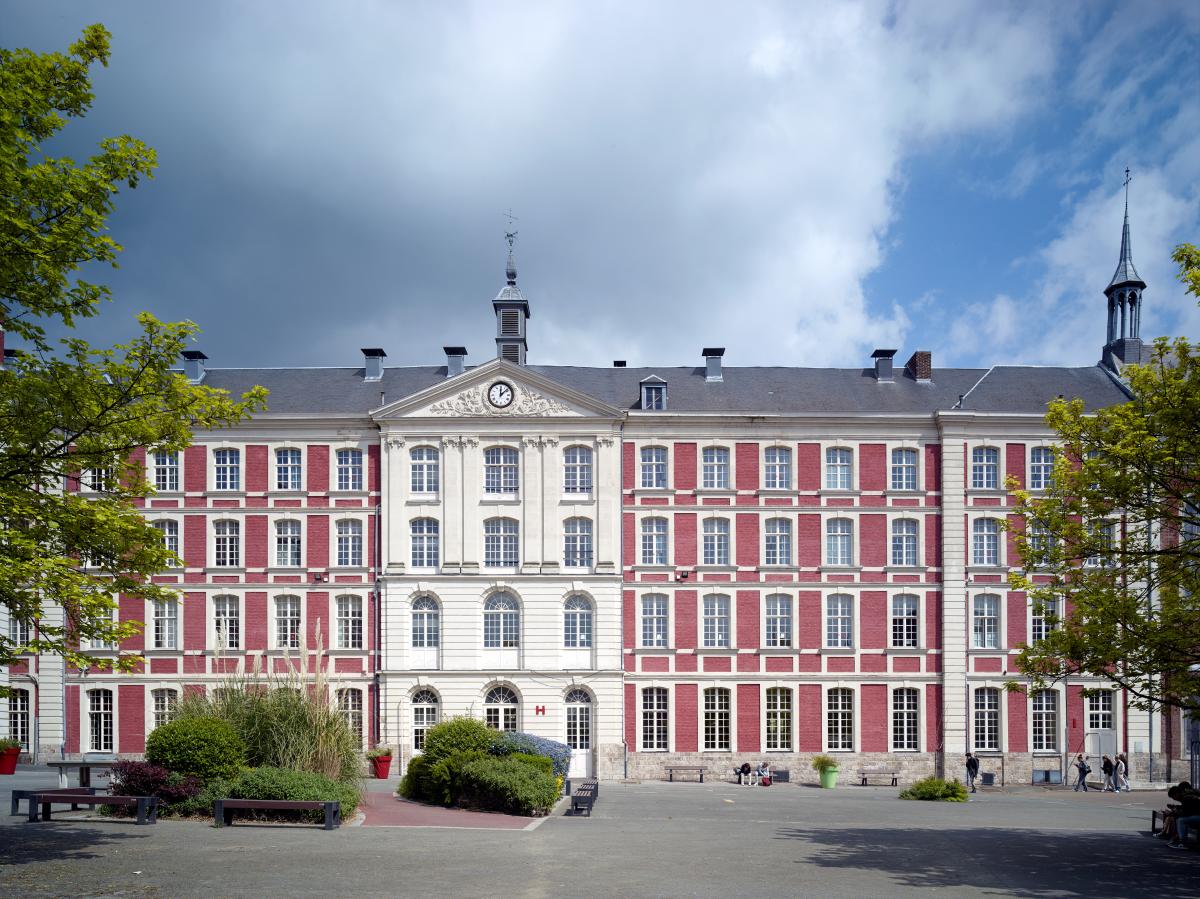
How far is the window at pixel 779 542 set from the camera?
4075 centimetres

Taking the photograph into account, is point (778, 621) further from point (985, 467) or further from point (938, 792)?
point (985, 467)

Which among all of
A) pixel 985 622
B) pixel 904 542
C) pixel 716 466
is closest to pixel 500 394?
pixel 716 466

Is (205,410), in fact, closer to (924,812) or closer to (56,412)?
(56,412)

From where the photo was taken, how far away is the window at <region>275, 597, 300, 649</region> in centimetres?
4056

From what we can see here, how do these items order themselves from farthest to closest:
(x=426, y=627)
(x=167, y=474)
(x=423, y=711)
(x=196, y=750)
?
(x=167, y=474) → (x=426, y=627) → (x=423, y=711) → (x=196, y=750)

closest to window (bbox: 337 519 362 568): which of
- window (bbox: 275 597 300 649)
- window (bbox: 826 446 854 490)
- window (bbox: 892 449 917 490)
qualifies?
window (bbox: 275 597 300 649)

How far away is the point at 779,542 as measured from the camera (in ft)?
134

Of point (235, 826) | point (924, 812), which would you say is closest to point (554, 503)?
point (924, 812)

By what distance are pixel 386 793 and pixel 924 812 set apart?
45.8 ft

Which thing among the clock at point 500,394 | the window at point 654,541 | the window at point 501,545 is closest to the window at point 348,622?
the window at point 501,545

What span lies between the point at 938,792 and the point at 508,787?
15132mm

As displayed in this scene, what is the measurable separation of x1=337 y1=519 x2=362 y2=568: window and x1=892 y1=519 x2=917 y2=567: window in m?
19.7

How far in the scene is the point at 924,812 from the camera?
28.2m

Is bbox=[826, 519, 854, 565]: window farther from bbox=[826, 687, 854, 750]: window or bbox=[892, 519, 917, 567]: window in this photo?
bbox=[826, 687, 854, 750]: window
